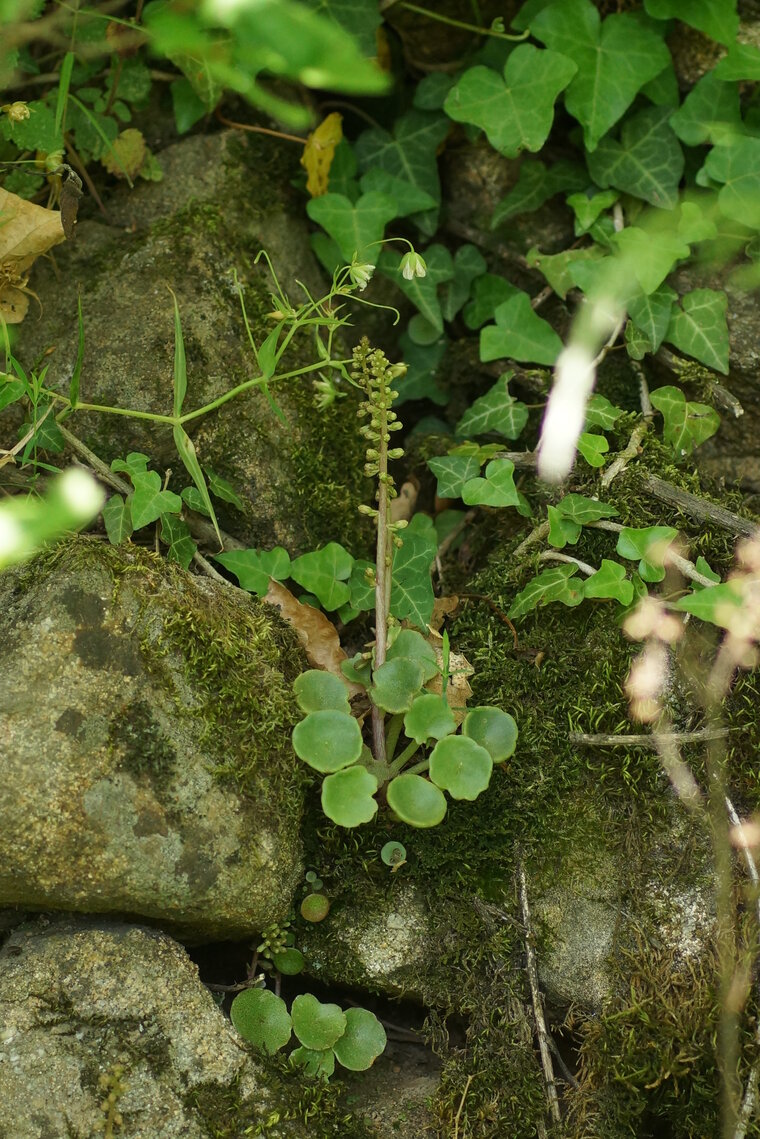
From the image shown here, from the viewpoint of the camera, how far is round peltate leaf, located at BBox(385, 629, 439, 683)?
255cm

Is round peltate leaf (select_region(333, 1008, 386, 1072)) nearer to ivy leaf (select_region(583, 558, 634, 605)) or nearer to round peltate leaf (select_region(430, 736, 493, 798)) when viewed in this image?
round peltate leaf (select_region(430, 736, 493, 798))

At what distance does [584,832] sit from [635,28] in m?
2.66

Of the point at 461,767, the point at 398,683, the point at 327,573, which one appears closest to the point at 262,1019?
the point at 461,767

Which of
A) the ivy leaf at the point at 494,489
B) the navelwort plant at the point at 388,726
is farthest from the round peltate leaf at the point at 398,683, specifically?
the ivy leaf at the point at 494,489

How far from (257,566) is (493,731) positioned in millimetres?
863

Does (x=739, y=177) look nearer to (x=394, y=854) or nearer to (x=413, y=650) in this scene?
(x=413, y=650)

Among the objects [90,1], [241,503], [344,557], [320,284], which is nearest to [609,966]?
[344,557]

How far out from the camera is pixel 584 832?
2.48 m

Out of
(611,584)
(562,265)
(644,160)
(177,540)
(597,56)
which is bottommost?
(177,540)

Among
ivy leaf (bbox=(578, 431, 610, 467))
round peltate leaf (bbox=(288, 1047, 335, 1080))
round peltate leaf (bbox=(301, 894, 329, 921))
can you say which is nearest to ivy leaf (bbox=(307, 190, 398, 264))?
ivy leaf (bbox=(578, 431, 610, 467))

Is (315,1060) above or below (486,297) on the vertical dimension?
below

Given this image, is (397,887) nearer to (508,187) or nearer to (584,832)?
(584,832)

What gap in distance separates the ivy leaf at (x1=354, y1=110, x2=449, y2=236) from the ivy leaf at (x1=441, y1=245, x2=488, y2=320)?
15 cm

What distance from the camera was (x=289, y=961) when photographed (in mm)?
2414
